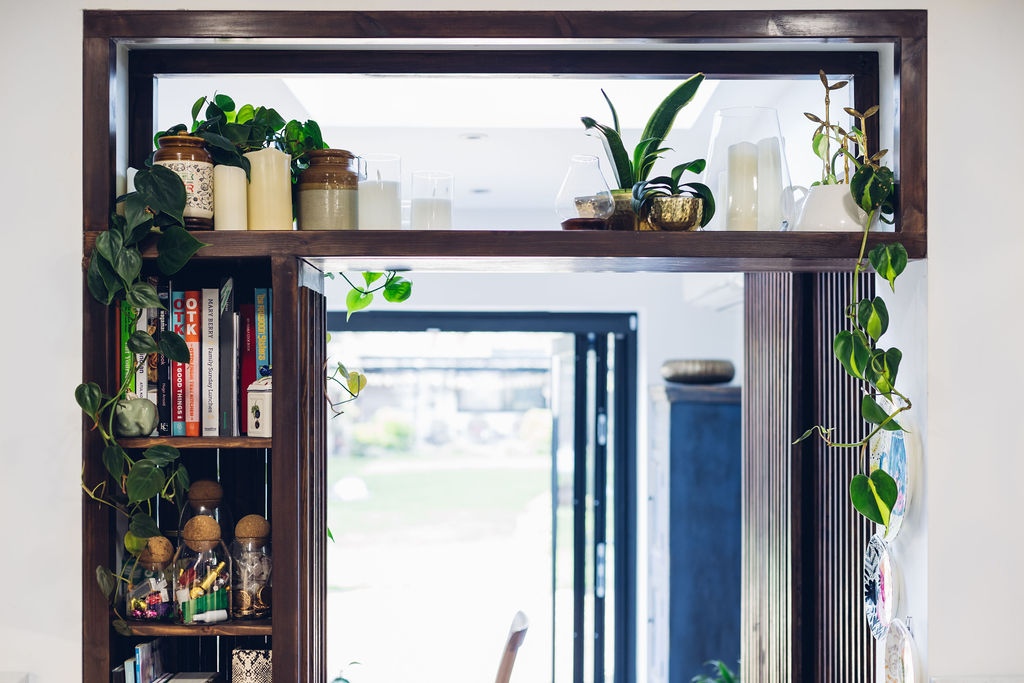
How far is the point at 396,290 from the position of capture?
6.34 feet

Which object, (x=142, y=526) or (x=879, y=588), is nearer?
(x=142, y=526)

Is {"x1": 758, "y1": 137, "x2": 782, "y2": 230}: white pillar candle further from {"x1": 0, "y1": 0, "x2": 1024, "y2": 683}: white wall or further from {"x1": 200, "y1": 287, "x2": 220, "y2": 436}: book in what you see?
{"x1": 200, "y1": 287, "x2": 220, "y2": 436}: book

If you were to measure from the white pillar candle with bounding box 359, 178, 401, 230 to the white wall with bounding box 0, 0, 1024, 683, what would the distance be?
0.32 meters

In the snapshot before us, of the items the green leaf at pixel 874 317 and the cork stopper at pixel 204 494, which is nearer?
the green leaf at pixel 874 317

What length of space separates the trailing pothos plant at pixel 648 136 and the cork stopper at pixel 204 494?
3.10ft

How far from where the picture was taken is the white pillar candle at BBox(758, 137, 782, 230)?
1491 mm

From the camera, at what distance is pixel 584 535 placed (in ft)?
14.7

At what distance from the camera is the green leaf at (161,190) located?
139cm

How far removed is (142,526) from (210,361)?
0.31 m

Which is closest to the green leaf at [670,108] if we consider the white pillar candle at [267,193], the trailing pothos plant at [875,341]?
the trailing pothos plant at [875,341]

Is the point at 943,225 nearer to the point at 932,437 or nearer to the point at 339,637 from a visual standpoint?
the point at 932,437

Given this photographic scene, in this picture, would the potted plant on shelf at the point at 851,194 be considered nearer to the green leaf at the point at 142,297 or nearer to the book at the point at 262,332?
the book at the point at 262,332

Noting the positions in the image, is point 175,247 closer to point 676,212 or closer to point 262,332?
point 262,332

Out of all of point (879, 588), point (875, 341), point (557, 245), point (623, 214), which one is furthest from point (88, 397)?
point (879, 588)
